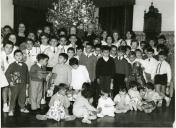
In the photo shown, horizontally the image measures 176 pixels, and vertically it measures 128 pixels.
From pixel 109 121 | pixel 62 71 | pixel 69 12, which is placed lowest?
pixel 109 121

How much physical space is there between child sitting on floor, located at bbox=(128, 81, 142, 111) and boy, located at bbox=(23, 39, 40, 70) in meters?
1.48

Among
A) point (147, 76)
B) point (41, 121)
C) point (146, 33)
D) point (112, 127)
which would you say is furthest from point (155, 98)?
point (146, 33)

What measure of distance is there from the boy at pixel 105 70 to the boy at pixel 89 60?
13cm

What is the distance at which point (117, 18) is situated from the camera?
831 centimetres

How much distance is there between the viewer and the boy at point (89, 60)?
5039 mm

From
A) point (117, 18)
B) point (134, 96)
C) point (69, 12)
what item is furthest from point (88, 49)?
point (117, 18)

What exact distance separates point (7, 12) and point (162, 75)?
397cm

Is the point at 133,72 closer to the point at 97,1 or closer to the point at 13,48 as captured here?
the point at 13,48

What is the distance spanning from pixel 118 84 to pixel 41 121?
Answer: 5.08 feet

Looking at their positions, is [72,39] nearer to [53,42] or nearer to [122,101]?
[53,42]

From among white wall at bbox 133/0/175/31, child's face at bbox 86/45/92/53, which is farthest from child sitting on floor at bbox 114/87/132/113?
white wall at bbox 133/0/175/31

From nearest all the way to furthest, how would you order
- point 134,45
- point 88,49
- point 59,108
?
point 59,108 → point 88,49 → point 134,45

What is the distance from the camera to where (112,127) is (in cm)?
402

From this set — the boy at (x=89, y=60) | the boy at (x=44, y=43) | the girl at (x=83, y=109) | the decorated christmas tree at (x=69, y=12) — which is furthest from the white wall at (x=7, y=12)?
the girl at (x=83, y=109)
